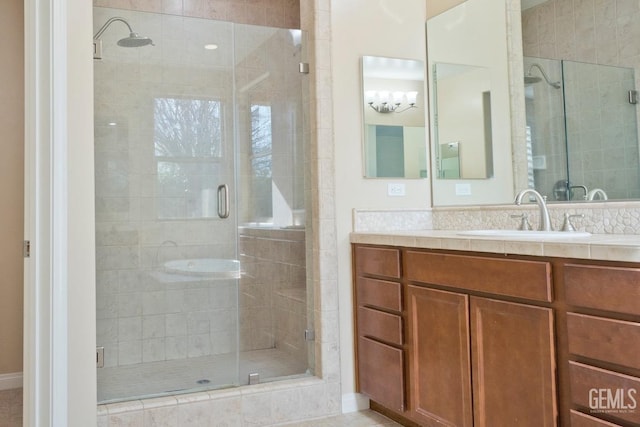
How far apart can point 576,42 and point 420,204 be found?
3.84 ft

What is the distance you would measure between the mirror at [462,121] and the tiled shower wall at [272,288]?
1.00 metres

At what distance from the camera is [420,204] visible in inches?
118

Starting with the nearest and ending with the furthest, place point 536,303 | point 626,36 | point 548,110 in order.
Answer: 1. point 536,303
2. point 626,36
3. point 548,110

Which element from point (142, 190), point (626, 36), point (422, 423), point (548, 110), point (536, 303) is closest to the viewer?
point (536, 303)

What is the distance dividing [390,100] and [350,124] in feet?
0.99

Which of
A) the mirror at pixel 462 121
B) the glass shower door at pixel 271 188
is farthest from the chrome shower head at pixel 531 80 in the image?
the glass shower door at pixel 271 188

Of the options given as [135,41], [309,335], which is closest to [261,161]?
[135,41]

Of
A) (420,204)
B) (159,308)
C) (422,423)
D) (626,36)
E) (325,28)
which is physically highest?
(325,28)

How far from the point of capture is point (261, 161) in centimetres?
303

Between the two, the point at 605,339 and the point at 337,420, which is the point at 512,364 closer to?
the point at 605,339

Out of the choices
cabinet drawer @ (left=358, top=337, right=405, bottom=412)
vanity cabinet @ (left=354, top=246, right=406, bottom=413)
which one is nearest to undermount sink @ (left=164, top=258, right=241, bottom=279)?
vanity cabinet @ (left=354, top=246, right=406, bottom=413)

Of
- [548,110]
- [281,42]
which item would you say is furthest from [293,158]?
[548,110]

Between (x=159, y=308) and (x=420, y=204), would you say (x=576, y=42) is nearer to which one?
(x=420, y=204)

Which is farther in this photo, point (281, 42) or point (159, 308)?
point (281, 42)
